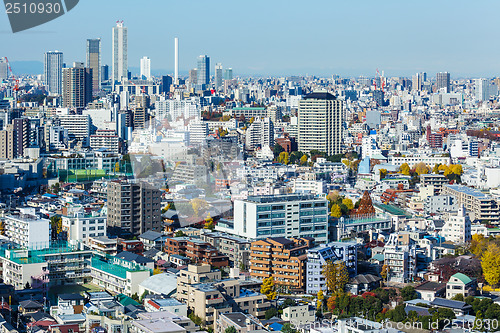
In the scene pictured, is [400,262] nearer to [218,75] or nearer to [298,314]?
[298,314]

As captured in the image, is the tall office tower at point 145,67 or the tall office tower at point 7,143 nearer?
the tall office tower at point 7,143

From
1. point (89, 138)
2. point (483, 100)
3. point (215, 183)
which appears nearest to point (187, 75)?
point (483, 100)

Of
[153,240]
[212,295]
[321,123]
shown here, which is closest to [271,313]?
[212,295]

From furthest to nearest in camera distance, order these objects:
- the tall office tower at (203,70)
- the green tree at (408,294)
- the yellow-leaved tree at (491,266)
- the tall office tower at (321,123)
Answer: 1. the tall office tower at (203,70)
2. the tall office tower at (321,123)
3. the yellow-leaved tree at (491,266)
4. the green tree at (408,294)

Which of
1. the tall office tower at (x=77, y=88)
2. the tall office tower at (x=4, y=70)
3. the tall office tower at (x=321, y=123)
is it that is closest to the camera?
the tall office tower at (x=321, y=123)

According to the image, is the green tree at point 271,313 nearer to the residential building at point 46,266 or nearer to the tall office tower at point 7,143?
the residential building at point 46,266

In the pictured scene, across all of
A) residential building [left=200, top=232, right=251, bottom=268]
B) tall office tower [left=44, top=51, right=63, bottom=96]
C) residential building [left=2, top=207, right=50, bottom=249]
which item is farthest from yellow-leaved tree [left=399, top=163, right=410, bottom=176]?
tall office tower [left=44, top=51, right=63, bottom=96]

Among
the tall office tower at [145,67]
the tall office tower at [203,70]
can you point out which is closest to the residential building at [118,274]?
the tall office tower at [203,70]
